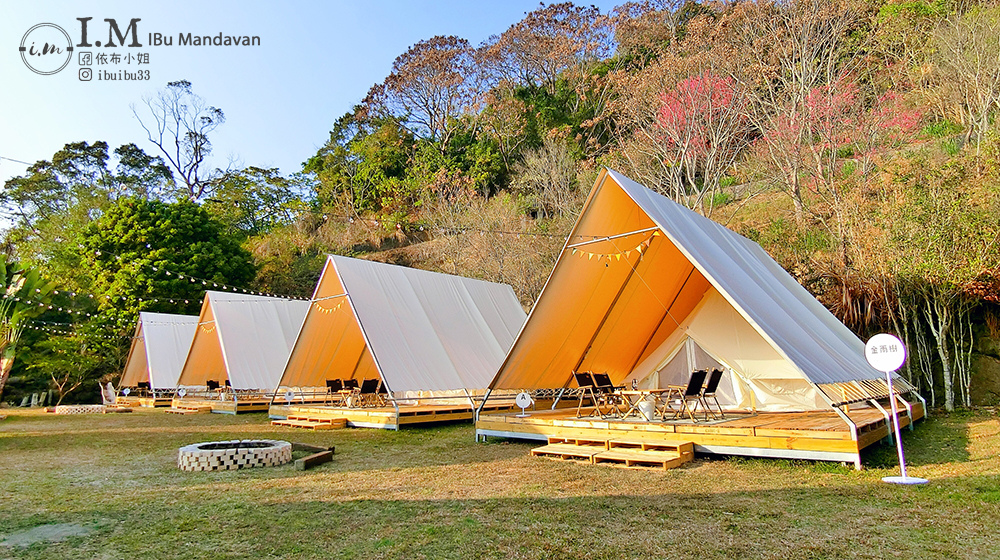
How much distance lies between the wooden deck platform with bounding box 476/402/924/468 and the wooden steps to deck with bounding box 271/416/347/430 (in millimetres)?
3717

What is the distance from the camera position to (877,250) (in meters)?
9.98

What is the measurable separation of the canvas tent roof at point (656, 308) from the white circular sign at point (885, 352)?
0.60m

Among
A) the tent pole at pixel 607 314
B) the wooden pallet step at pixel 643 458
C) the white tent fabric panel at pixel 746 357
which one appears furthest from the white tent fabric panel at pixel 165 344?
the wooden pallet step at pixel 643 458

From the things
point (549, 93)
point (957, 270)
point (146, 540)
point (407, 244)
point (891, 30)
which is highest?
point (549, 93)

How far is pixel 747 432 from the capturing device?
560 cm

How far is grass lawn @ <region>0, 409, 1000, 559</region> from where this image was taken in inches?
129

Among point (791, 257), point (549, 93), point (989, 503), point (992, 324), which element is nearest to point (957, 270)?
point (992, 324)

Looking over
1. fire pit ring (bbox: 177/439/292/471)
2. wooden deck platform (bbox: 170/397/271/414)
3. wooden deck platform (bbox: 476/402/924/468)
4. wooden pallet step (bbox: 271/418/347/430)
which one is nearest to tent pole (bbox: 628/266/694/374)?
wooden deck platform (bbox: 476/402/924/468)

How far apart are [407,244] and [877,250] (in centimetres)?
2083

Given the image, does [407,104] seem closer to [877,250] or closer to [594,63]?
[594,63]

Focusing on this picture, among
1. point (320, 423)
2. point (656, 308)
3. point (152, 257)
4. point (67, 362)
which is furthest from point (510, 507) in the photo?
point (152, 257)

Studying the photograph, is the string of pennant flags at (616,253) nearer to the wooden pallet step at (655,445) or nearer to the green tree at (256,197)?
the wooden pallet step at (655,445)

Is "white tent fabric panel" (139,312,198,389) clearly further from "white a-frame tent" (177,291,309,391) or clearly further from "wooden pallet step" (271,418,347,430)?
"wooden pallet step" (271,418,347,430)

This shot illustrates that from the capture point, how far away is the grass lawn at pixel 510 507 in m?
3.27
